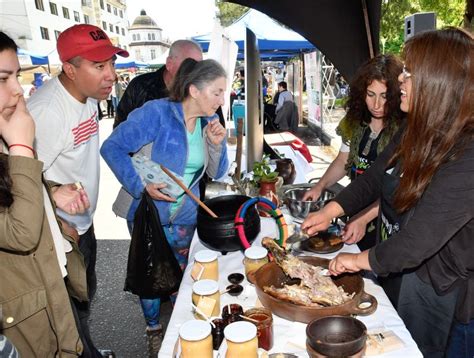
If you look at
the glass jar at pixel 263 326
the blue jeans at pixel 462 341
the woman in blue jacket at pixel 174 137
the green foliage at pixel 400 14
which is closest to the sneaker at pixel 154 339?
the woman in blue jacket at pixel 174 137

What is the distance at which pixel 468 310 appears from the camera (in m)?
1.36

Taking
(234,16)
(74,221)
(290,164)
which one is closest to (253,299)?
(74,221)

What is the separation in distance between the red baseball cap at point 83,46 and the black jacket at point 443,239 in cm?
174

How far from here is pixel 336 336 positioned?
1.12 metres

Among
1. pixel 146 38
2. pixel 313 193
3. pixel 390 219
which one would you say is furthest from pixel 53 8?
pixel 146 38

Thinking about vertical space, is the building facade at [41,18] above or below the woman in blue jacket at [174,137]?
above

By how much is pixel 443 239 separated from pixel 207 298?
0.81 meters

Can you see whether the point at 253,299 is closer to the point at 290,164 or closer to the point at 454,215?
the point at 454,215

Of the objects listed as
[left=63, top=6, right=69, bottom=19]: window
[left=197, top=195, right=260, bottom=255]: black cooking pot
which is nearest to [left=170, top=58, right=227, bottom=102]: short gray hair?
[left=197, top=195, right=260, bottom=255]: black cooking pot

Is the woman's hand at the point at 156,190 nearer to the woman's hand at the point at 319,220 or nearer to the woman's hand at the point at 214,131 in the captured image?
the woman's hand at the point at 214,131

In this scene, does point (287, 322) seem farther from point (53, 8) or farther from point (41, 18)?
point (53, 8)

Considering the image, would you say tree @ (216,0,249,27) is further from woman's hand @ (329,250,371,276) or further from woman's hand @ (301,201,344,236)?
woman's hand @ (329,250,371,276)

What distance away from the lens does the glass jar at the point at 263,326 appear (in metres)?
1.20

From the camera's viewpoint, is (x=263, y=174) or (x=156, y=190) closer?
(x=156, y=190)
